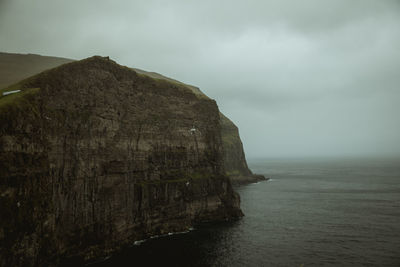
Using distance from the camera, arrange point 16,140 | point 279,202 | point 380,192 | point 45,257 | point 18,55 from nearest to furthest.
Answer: point 16,140
point 45,257
point 279,202
point 380,192
point 18,55

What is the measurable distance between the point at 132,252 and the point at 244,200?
5555 centimetres

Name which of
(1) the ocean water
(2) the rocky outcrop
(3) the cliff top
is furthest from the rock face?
(2) the rocky outcrop

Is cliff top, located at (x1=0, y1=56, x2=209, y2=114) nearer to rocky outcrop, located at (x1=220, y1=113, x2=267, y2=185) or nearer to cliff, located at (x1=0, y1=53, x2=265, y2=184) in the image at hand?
cliff, located at (x1=0, y1=53, x2=265, y2=184)

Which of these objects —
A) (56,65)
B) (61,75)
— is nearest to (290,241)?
(61,75)

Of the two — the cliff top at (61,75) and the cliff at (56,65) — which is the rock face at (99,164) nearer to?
the cliff top at (61,75)

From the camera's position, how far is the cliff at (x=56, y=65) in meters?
84.9

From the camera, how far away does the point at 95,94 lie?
4431 centimetres

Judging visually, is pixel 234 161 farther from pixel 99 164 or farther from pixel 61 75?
pixel 61 75

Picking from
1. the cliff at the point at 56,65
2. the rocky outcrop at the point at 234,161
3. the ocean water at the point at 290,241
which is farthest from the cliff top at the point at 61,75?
the rocky outcrop at the point at 234,161

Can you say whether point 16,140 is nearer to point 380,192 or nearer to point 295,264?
point 295,264

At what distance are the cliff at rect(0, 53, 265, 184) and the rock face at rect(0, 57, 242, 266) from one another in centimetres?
2224

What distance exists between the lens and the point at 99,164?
1702 inches

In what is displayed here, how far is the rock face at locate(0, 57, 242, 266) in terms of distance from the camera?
1087 inches

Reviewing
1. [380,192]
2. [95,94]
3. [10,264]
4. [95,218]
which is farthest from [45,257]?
[380,192]
